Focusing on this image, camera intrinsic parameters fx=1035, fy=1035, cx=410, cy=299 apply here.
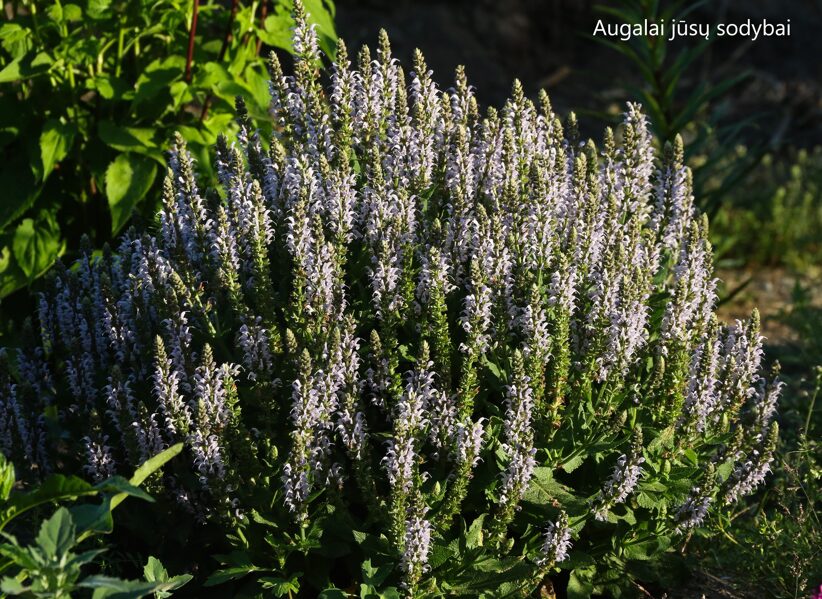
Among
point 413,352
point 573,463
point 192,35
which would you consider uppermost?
point 192,35

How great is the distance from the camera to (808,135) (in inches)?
397

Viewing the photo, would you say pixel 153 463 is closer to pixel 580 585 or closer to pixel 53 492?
pixel 53 492

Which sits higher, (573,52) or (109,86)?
(573,52)

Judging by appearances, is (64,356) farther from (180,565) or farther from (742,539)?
(742,539)

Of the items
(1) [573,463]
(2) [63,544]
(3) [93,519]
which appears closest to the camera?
(2) [63,544]

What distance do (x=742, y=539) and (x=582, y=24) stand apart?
847cm

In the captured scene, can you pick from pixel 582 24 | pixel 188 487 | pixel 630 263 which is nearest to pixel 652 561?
pixel 630 263

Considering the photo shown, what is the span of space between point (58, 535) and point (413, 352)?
1308 mm

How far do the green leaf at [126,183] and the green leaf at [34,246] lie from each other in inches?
16.6

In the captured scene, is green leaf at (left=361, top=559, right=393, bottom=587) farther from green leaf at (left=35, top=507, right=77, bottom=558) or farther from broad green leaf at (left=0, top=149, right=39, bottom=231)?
broad green leaf at (left=0, top=149, right=39, bottom=231)

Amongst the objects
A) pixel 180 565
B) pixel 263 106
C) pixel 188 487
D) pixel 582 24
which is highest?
pixel 582 24

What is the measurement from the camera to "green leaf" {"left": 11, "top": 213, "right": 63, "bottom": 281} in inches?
185

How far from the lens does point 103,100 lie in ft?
16.5

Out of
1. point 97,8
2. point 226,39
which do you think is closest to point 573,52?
point 226,39
